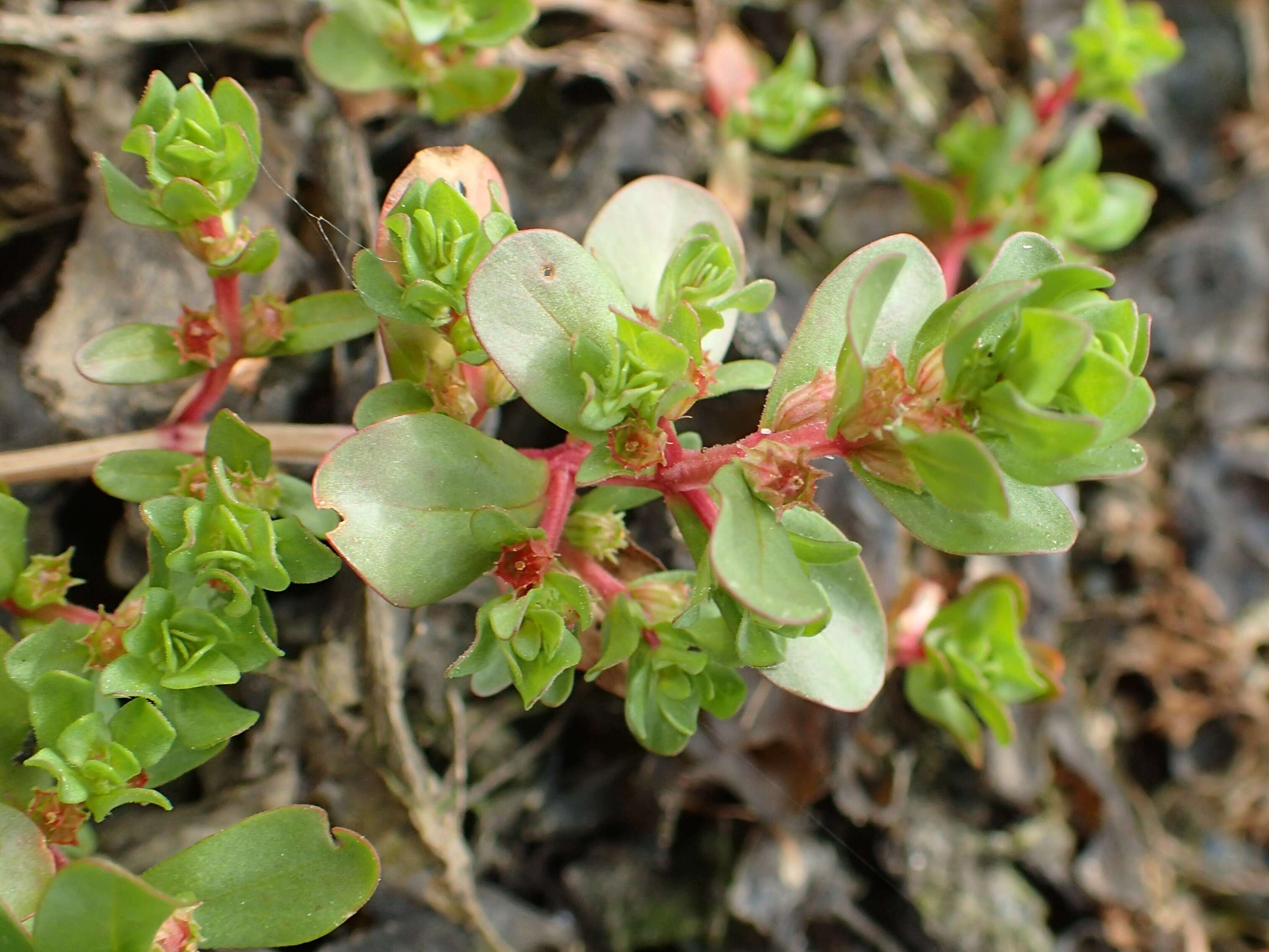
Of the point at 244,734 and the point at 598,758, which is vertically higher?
the point at 244,734

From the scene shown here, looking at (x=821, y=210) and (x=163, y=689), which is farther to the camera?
(x=821, y=210)

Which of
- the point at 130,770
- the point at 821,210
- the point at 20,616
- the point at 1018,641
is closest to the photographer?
the point at 130,770

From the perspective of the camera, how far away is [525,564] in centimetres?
108

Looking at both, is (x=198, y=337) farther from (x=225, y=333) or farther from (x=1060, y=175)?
(x=1060, y=175)

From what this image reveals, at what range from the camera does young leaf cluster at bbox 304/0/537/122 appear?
5.18 ft

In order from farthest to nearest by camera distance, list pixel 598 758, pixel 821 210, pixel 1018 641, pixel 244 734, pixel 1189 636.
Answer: pixel 1189 636, pixel 821 210, pixel 598 758, pixel 1018 641, pixel 244 734

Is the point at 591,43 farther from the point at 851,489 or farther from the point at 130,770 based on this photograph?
the point at 130,770

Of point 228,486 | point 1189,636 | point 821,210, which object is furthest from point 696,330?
point 1189,636

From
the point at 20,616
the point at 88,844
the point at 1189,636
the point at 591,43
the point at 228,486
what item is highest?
the point at 591,43

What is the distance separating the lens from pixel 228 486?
1.06 m

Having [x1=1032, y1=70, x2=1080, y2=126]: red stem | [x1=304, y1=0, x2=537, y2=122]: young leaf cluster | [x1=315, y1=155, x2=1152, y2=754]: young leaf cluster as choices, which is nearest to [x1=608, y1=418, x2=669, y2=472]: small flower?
[x1=315, y1=155, x2=1152, y2=754]: young leaf cluster

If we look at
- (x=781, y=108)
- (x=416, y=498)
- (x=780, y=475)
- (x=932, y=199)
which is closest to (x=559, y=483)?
(x=416, y=498)

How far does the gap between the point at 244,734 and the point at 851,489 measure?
3.97 ft

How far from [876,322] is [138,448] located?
100cm
